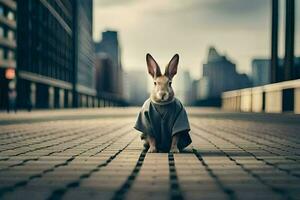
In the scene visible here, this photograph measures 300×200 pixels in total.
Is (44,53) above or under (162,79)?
above

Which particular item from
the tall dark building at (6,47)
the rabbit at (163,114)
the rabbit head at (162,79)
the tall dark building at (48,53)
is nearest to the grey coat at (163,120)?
the rabbit at (163,114)

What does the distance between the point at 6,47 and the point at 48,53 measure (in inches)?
534

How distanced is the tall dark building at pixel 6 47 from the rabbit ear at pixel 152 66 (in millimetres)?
40106

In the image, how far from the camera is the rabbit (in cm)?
686

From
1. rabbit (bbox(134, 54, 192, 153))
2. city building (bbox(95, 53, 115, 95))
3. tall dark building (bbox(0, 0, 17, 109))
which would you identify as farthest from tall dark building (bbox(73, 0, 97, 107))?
rabbit (bbox(134, 54, 192, 153))

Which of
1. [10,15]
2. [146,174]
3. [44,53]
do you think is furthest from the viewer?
[44,53]

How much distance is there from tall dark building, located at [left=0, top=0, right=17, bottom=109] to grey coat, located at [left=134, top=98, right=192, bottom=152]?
40.1m

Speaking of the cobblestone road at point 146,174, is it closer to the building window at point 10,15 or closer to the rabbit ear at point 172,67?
the rabbit ear at point 172,67

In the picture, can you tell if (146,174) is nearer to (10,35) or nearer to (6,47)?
(6,47)

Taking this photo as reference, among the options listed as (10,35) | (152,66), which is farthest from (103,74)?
(152,66)

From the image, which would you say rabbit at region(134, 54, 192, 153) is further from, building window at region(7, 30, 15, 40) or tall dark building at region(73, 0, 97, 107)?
tall dark building at region(73, 0, 97, 107)

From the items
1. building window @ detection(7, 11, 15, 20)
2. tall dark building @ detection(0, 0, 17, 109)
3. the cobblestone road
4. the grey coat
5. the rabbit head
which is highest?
building window @ detection(7, 11, 15, 20)

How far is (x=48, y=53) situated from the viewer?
2381 inches

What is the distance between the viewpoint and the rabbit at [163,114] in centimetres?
686
